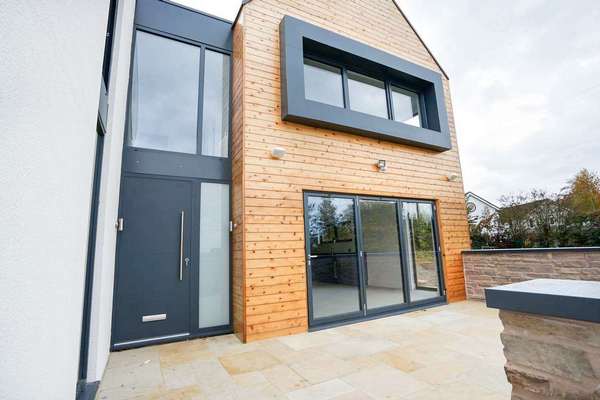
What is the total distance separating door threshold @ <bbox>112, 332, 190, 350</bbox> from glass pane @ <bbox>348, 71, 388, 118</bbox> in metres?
4.68

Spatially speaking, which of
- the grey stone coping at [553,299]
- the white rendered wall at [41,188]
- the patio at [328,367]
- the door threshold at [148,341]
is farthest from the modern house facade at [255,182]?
the grey stone coping at [553,299]

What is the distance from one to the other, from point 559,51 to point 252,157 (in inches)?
328

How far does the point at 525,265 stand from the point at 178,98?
258 inches

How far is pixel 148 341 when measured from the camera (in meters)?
3.56

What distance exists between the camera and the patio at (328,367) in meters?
2.28

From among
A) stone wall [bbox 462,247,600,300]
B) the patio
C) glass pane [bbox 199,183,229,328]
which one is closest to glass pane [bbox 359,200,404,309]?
the patio

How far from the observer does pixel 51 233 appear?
1.18m

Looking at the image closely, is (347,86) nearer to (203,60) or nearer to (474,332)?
(203,60)

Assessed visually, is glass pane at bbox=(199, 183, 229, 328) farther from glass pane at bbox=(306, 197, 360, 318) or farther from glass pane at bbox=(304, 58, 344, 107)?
glass pane at bbox=(304, 58, 344, 107)

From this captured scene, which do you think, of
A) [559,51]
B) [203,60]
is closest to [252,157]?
[203,60]

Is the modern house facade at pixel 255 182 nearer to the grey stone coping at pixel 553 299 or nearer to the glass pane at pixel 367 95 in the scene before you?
the glass pane at pixel 367 95

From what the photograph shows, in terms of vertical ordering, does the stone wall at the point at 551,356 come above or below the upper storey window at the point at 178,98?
below

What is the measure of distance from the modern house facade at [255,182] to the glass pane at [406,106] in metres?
0.08

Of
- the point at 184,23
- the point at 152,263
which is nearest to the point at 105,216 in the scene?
the point at 152,263
